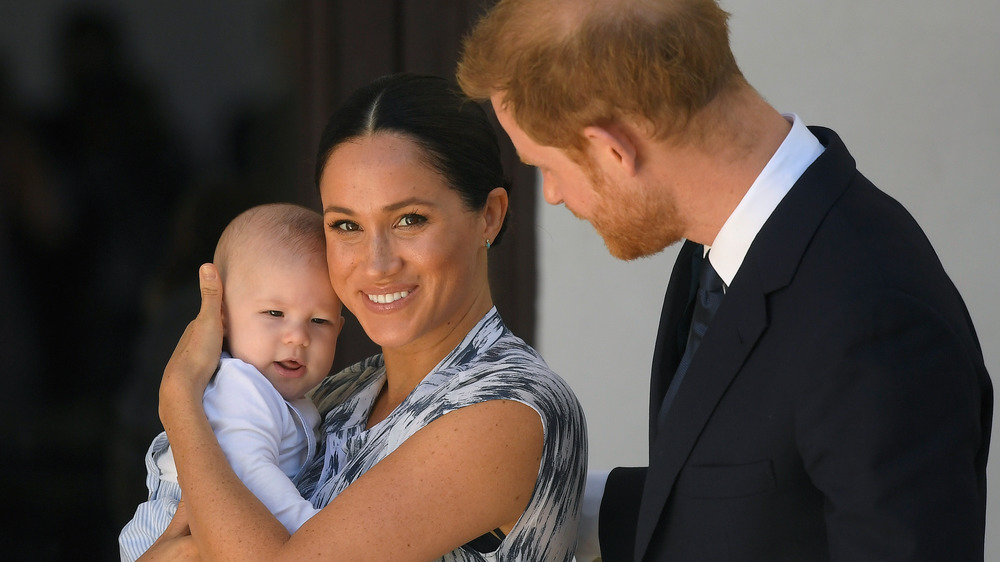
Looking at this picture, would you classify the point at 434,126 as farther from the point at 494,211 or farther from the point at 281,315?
the point at 281,315

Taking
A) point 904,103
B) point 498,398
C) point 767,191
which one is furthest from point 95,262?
point 904,103

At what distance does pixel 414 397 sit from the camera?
5.85 ft

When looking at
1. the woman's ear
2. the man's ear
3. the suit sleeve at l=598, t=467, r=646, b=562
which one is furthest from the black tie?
the woman's ear

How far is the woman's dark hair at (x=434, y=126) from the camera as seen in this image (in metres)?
1.80

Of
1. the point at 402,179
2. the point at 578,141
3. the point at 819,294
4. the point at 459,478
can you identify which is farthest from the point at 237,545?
the point at 819,294

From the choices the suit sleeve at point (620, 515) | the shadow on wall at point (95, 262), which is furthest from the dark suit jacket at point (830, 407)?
the shadow on wall at point (95, 262)

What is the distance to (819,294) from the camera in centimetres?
118

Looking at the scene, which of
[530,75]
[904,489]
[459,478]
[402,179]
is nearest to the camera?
[904,489]

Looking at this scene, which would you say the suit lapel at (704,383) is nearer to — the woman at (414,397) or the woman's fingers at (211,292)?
the woman at (414,397)

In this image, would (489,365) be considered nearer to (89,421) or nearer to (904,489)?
(904,489)

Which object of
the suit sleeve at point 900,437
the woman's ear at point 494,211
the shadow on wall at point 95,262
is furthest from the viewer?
the shadow on wall at point 95,262

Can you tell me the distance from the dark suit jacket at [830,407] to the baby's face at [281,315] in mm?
837

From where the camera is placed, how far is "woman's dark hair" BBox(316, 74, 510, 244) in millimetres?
1800

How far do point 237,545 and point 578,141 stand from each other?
78cm
